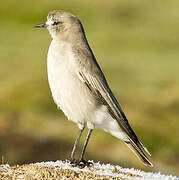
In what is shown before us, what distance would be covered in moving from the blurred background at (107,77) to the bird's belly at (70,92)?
22.1 feet

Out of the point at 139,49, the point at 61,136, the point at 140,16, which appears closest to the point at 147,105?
the point at 61,136

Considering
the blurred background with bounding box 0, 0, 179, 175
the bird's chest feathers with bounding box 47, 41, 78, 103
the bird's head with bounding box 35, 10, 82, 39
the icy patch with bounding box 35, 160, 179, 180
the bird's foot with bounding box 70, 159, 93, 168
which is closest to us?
the icy patch with bounding box 35, 160, 179, 180

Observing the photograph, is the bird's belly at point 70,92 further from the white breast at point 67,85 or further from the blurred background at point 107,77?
the blurred background at point 107,77

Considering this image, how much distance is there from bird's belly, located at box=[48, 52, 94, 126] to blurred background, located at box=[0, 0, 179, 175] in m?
6.73

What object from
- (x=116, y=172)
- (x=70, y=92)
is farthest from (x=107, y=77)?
(x=116, y=172)

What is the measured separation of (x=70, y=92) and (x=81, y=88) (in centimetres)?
24

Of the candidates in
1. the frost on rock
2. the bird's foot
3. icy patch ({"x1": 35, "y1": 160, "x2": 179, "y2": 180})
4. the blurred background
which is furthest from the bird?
the blurred background

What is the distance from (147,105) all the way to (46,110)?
4745 millimetres

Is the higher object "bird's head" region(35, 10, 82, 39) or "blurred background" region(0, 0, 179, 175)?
"blurred background" region(0, 0, 179, 175)

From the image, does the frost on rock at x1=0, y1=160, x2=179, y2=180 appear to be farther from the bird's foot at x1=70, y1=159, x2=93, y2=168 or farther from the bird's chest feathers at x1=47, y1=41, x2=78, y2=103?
the bird's chest feathers at x1=47, y1=41, x2=78, y2=103

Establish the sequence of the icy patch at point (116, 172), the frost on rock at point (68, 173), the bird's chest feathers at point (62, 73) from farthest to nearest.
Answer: the bird's chest feathers at point (62, 73) < the icy patch at point (116, 172) < the frost on rock at point (68, 173)

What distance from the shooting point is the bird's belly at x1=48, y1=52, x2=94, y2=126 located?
391 inches

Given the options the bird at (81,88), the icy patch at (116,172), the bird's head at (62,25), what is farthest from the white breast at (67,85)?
the icy patch at (116,172)

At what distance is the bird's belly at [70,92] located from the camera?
993 centimetres
